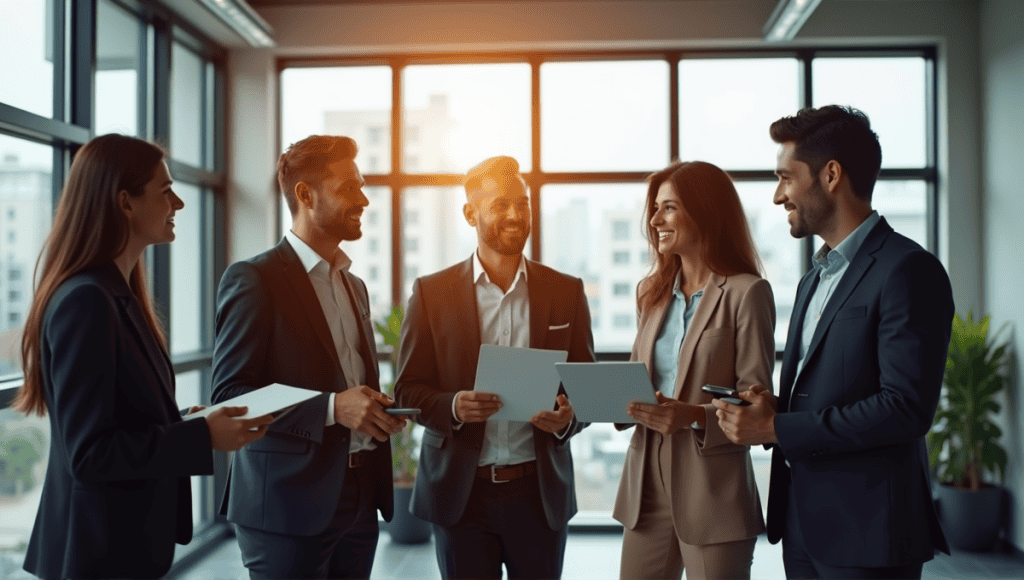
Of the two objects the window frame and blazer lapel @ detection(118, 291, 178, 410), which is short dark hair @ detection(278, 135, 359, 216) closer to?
blazer lapel @ detection(118, 291, 178, 410)

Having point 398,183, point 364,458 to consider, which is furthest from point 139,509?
point 398,183

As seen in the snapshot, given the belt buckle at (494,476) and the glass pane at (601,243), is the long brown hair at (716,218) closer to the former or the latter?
the belt buckle at (494,476)

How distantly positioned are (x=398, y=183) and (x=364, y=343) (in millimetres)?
3130

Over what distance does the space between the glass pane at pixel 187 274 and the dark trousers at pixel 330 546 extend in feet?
9.81

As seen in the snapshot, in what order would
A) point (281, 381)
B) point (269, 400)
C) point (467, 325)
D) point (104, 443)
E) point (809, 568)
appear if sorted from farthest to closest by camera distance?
1. point (467, 325)
2. point (281, 381)
3. point (809, 568)
4. point (269, 400)
5. point (104, 443)

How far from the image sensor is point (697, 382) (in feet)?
6.67

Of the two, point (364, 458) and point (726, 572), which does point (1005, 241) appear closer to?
point (726, 572)

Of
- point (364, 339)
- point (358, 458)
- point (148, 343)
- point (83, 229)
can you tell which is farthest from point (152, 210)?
point (358, 458)

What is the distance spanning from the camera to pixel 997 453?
4332 millimetres

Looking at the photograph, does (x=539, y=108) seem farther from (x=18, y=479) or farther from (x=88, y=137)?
(x=18, y=479)

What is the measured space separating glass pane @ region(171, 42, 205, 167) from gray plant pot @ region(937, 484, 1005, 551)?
219 inches

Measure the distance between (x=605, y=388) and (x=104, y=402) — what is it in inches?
47.2

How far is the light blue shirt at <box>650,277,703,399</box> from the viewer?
2.14 meters

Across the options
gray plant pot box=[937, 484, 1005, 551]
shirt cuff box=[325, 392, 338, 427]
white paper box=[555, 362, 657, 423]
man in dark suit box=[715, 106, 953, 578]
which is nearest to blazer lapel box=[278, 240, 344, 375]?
shirt cuff box=[325, 392, 338, 427]
